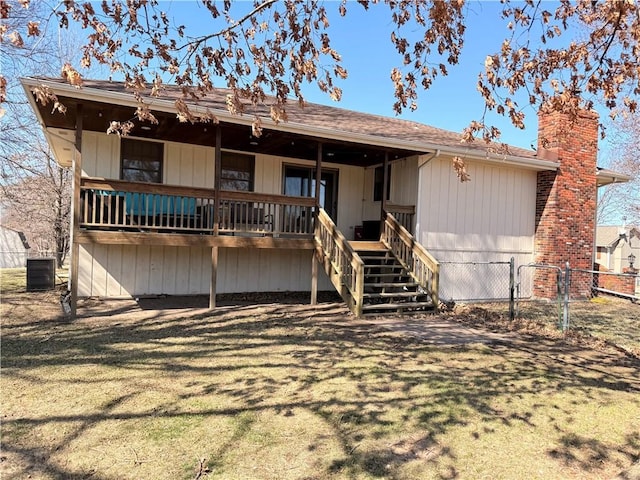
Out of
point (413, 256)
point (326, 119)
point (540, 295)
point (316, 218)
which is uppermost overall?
point (326, 119)

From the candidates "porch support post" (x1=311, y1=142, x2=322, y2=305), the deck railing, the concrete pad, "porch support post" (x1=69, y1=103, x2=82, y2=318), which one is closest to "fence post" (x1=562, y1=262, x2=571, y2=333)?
the concrete pad

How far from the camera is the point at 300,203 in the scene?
30.3 feet

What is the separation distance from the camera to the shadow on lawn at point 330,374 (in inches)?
129

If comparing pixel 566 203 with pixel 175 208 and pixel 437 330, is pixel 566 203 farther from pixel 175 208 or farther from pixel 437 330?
pixel 175 208

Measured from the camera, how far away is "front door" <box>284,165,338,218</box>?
37.1 ft

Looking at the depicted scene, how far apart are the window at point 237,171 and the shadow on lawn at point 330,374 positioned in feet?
12.5

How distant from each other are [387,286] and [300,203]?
255 centimetres

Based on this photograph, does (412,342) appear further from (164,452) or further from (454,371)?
(164,452)

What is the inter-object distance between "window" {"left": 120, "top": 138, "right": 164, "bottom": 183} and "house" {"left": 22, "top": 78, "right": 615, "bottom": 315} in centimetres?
2

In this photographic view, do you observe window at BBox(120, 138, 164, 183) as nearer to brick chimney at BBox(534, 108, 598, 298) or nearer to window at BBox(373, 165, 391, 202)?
window at BBox(373, 165, 391, 202)

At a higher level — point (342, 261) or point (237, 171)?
point (237, 171)

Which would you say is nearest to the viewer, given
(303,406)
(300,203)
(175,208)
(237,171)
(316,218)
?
(303,406)

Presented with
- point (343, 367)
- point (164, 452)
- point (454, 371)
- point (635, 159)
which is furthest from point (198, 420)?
point (635, 159)

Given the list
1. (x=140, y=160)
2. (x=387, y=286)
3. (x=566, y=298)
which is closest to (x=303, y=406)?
(x=387, y=286)
